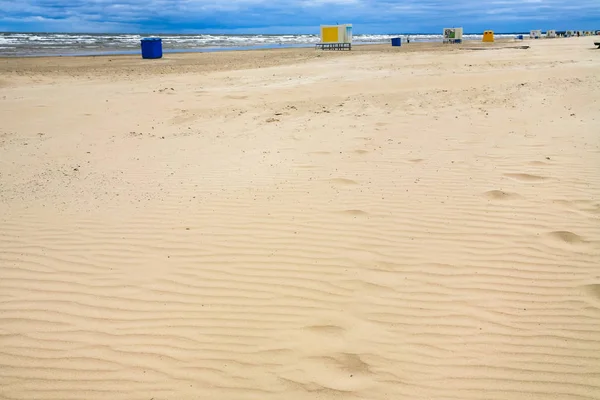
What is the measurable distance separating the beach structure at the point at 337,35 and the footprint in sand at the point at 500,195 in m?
35.6

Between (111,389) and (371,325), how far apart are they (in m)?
1.59

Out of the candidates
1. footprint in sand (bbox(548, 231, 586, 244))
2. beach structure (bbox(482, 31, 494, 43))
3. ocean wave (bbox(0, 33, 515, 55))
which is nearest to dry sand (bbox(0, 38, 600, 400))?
footprint in sand (bbox(548, 231, 586, 244))

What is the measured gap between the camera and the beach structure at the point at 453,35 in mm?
53409

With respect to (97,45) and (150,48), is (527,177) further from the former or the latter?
(97,45)

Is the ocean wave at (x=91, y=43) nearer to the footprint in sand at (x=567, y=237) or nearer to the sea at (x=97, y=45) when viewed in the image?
the sea at (x=97, y=45)

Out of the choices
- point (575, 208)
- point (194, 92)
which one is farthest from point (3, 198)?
point (194, 92)

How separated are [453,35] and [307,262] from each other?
186 ft

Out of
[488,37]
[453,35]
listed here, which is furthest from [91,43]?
[488,37]

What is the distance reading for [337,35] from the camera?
128ft

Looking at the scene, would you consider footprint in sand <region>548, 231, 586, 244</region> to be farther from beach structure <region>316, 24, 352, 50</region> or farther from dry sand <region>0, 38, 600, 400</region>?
beach structure <region>316, 24, 352, 50</region>

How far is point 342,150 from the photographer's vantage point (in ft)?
22.7

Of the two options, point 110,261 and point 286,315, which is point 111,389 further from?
point 110,261

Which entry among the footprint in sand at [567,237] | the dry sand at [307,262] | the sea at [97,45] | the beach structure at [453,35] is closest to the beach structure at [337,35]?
the sea at [97,45]

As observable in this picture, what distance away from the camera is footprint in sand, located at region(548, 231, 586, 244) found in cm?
409
